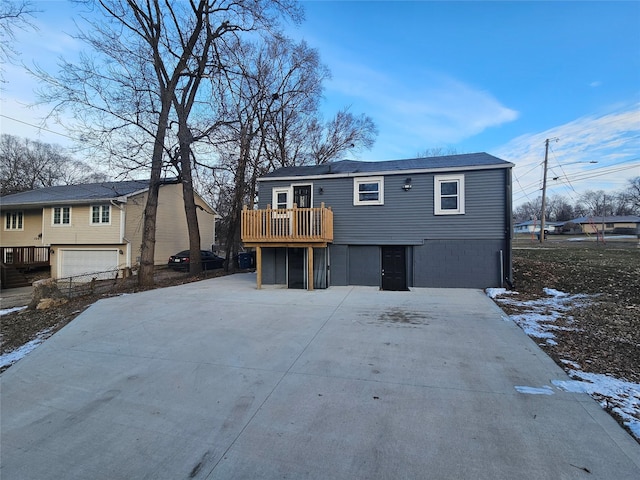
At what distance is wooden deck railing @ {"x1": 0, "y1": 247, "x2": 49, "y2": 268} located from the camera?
17.1 metres

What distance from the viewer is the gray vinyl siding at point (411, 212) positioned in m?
10.5

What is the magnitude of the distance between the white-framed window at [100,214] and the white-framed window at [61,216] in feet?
5.80

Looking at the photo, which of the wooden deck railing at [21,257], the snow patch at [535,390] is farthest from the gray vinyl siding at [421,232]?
the wooden deck railing at [21,257]

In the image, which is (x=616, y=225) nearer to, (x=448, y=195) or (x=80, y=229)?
(x=448, y=195)

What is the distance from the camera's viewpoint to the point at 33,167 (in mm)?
34844

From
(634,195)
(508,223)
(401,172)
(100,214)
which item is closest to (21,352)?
(401,172)

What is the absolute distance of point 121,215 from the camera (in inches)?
683

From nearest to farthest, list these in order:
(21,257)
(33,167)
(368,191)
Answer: (368,191) → (21,257) → (33,167)

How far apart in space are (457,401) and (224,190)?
18.4 m

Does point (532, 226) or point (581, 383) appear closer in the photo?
point (581, 383)

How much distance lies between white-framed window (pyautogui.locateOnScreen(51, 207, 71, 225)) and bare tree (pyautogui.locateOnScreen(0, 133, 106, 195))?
15.2 metres

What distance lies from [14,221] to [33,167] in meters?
20.8

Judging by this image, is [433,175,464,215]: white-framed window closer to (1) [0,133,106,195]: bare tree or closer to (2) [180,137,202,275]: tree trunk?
(2) [180,137,202,275]: tree trunk

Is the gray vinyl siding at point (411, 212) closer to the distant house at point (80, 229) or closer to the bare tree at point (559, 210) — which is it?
the distant house at point (80, 229)
